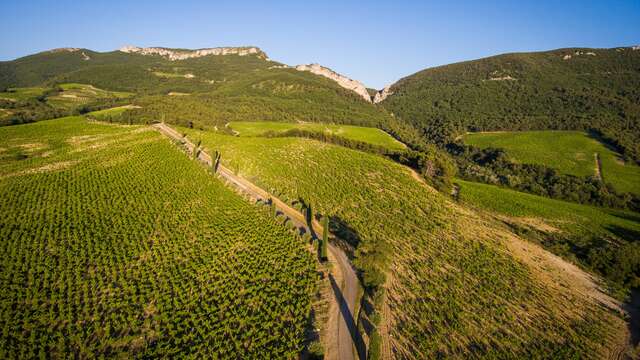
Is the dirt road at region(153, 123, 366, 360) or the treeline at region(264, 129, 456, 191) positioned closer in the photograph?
the dirt road at region(153, 123, 366, 360)

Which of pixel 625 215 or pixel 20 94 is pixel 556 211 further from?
pixel 20 94

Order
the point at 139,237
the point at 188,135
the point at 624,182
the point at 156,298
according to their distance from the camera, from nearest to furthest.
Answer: the point at 156,298
the point at 139,237
the point at 624,182
the point at 188,135

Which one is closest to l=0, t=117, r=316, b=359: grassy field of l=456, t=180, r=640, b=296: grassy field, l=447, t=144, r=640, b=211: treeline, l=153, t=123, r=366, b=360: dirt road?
l=153, t=123, r=366, b=360: dirt road

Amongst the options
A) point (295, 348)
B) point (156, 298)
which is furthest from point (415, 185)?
point (156, 298)

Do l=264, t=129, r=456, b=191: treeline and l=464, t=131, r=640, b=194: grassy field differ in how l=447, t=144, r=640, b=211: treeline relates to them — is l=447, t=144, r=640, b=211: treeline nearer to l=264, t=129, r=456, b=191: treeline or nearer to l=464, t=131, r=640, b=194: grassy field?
l=464, t=131, r=640, b=194: grassy field

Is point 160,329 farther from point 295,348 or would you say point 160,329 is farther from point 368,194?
point 368,194

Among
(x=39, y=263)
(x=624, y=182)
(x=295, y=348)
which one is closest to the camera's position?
(x=295, y=348)

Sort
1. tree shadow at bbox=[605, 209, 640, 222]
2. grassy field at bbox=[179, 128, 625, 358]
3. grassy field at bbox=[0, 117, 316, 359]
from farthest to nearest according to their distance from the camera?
1. tree shadow at bbox=[605, 209, 640, 222]
2. grassy field at bbox=[179, 128, 625, 358]
3. grassy field at bbox=[0, 117, 316, 359]
